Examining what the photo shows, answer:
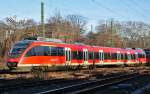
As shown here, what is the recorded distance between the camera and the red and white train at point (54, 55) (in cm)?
3059

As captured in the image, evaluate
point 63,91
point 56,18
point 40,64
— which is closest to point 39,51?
point 40,64

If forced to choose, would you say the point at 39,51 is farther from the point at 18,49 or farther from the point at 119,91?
the point at 119,91

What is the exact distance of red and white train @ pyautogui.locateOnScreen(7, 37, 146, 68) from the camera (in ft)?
100

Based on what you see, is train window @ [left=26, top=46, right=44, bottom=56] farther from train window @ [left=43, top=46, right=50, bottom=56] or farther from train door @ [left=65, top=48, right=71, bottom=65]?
train door @ [left=65, top=48, right=71, bottom=65]

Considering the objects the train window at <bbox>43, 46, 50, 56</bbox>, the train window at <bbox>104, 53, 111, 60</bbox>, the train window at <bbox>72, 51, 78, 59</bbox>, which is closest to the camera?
the train window at <bbox>43, 46, 50, 56</bbox>

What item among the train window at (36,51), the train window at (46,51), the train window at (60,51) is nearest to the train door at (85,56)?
the train window at (60,51)

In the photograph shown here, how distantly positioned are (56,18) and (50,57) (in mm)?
63031

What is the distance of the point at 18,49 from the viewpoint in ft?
102

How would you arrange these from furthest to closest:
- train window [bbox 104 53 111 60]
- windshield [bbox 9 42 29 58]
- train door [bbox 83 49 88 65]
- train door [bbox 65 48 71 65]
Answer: train window [bbox 104 53 111 60] < train door [bbox 83 49 88 65] < train door [bbox 65 48 71 65] < windshield [bbox 9 42 29 58]

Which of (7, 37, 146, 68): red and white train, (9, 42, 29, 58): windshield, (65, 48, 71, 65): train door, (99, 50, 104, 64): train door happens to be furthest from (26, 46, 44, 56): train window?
(99, 50, 104, 64): train door

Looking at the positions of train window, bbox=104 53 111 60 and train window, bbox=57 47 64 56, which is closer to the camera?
train window, bbox=57 47 64 56

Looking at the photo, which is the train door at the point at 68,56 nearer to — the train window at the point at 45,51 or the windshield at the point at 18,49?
the train window at the point at 45,51

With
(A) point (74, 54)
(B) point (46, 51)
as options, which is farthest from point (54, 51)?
(A) point (74, 54)

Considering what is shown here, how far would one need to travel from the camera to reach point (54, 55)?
111ft
